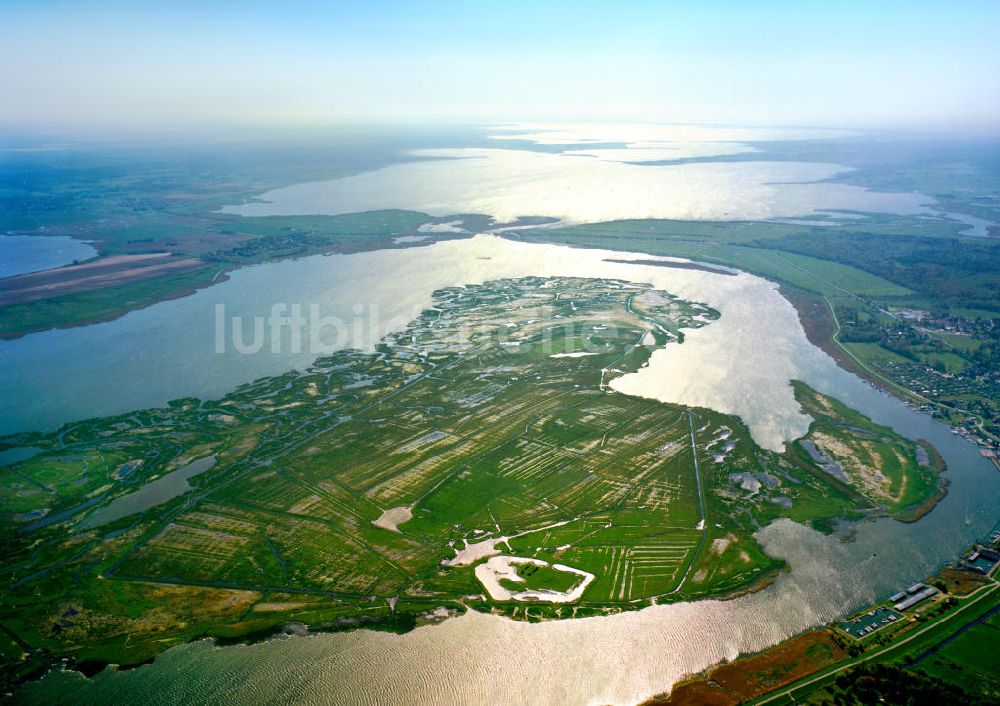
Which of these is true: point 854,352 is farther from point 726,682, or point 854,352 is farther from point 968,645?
point 726,682

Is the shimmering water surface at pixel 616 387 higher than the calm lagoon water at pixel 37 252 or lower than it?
lower

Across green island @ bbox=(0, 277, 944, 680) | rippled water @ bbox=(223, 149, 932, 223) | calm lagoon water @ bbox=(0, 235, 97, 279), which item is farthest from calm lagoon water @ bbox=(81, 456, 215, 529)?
rippled water @ bbox=(223, 149, 932, 223)

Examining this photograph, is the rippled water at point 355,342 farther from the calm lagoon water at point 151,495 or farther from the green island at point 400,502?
the calm lagoon water at point 151,495

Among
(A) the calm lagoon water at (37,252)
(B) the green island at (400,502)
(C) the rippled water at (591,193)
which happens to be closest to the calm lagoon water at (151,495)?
(B) the green island at (400,502)

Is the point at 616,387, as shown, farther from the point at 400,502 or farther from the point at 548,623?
the point at 548,623

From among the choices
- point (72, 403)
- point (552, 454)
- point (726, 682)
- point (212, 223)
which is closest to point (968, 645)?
point (726, 682)

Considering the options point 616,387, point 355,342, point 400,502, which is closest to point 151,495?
point 400,502
